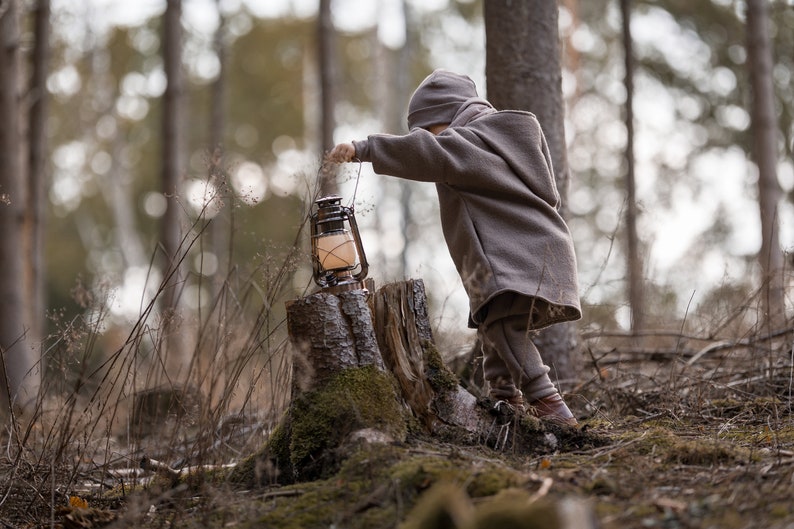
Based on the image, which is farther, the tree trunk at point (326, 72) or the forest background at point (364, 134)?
the tree trunk at point (326, 72)

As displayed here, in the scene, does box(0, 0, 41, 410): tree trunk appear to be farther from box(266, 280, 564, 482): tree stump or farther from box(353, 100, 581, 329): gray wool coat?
box(353, 100, 581, 329): gray wool coat

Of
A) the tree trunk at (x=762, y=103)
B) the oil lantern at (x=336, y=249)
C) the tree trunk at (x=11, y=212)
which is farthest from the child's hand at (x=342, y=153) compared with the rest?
the tree trunk at (x=762, y=103)

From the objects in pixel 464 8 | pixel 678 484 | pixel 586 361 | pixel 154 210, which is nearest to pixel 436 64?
pixel 464 8

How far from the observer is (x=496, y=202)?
3926 mm

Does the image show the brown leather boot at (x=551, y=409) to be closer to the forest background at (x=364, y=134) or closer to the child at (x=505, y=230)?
the child at (x=505, y=230)

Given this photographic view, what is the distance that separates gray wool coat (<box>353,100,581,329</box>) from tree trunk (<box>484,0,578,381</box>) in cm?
103

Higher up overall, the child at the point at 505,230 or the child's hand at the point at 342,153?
the child's hand at the point at 342,153

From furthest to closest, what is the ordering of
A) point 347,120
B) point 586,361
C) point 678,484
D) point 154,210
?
point 154,210 → point 347,120 → point 586,361 → point 678,484

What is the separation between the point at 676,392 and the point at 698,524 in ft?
7.65

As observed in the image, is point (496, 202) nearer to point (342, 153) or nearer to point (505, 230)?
point (505, 230)

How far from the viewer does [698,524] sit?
2266 millimetres

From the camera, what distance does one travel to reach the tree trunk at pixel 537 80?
5.05 m

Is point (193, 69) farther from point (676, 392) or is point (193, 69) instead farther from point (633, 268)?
point (676, 392)

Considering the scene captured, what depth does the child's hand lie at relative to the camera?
356 cm
